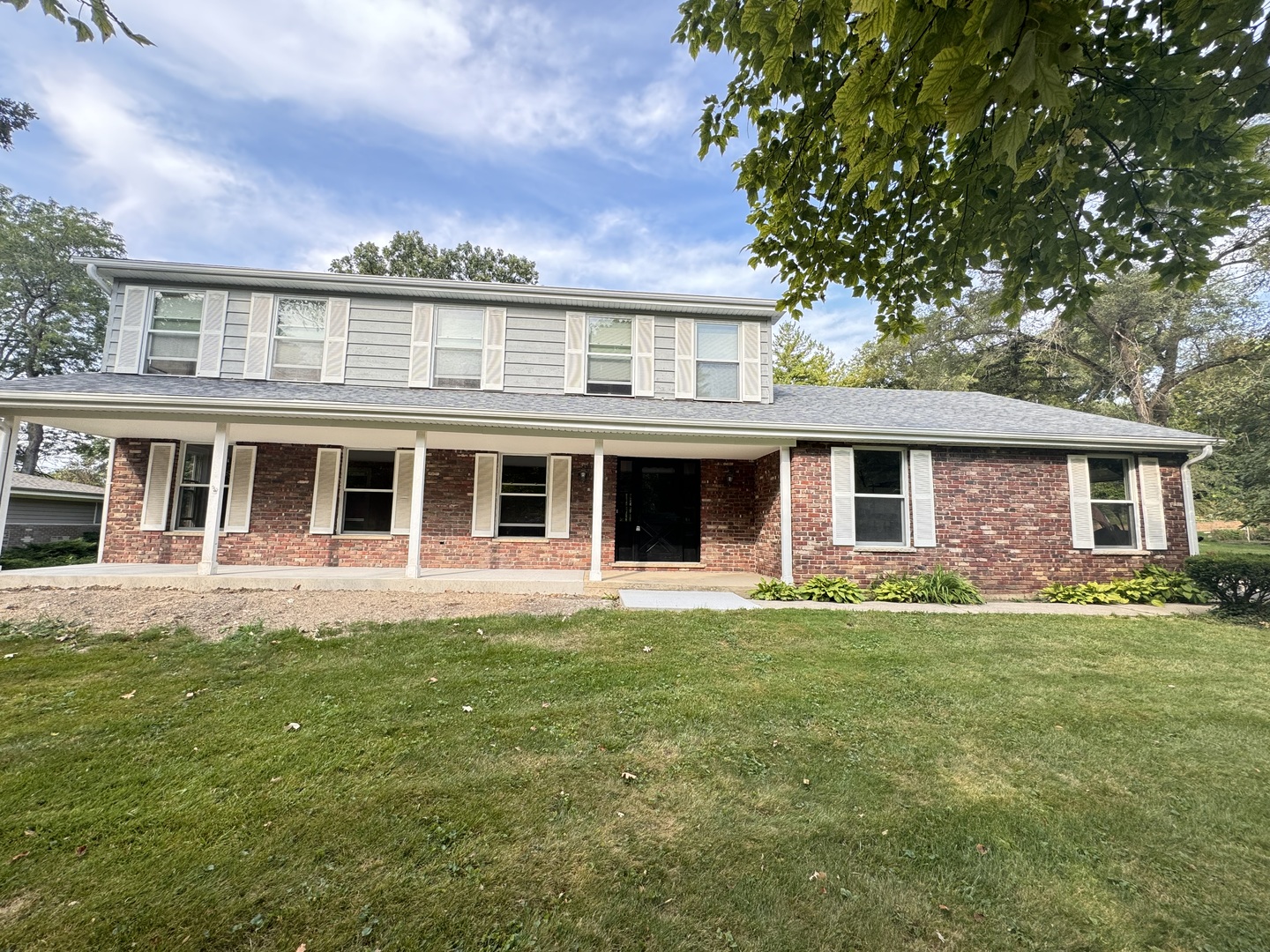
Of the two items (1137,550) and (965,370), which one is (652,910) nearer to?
(1137,550)

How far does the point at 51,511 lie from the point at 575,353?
18.5m

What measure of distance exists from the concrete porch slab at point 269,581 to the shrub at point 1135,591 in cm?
808

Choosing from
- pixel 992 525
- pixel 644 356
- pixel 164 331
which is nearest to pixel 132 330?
pixel 164 331

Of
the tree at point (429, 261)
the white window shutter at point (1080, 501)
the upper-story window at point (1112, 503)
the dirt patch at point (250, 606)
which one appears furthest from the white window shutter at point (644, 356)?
the tree at point (429, 261)

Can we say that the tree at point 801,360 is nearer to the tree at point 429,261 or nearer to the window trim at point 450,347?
the tree at point 429,261

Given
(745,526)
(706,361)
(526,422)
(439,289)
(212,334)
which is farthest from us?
(745,526)

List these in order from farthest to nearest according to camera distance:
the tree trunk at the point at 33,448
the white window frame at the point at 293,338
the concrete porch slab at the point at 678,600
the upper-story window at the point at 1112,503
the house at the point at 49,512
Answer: the tree trunk at the point at 33,448 → the house at the point at 49,512 → the white window frame at the point at 293,338 → the upper-story window at the point at 1112,503 → the concrete porch slab at the point at 678,600

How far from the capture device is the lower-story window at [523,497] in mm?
10633

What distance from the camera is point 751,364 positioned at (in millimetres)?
11008

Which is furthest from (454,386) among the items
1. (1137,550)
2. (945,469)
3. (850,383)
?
(850,383)

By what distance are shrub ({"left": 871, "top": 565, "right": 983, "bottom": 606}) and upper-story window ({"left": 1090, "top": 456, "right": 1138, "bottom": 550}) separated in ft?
9.81

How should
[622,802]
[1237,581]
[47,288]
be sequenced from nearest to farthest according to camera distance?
[622,802]
[1237,581]
[47,288]

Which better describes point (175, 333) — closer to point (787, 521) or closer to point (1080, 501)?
point (787, 521)

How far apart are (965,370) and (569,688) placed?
78.5 feet
